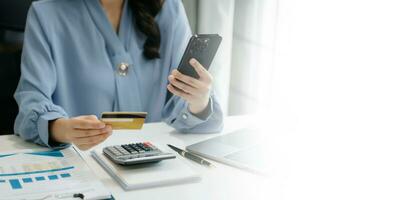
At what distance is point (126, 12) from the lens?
1.55m

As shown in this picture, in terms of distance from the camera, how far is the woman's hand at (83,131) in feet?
3.59

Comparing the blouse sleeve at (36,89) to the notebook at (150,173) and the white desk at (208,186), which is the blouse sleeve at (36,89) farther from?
the notebook at (150,173)

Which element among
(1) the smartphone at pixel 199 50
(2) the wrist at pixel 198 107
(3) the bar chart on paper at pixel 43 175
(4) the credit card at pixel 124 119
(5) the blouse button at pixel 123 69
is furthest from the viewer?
(5) the blouse button at pixel 123 69

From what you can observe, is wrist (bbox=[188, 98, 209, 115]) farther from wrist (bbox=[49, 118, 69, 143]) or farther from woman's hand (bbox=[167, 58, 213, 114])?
wrist (bbox=[49, 118, 69, 143])

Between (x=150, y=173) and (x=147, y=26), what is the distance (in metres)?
Answer: 0.63

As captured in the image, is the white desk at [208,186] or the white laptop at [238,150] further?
the white laptop at [238,150]

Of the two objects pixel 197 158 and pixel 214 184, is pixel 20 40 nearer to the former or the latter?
pixel 197 158

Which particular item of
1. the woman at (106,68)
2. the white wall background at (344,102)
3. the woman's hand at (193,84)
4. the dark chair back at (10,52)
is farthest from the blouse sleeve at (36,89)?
the white wall background at (344,102)

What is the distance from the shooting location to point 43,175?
3.26 feet

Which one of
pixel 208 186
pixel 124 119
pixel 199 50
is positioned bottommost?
pixel 208 186

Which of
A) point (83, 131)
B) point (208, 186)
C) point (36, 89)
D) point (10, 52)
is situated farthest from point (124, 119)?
point (10, 52)

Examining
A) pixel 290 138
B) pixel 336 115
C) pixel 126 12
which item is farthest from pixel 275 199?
pixel 126 12

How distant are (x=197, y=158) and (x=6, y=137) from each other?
48 cm

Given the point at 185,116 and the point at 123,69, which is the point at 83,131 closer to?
the point at 185,116
